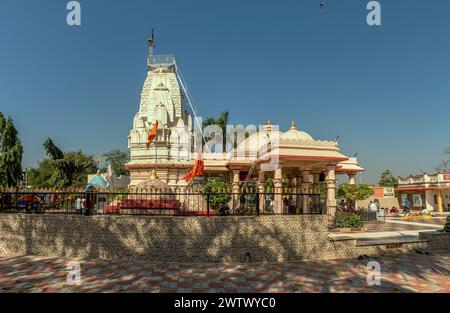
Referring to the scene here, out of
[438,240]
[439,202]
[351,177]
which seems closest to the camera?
[438,240]

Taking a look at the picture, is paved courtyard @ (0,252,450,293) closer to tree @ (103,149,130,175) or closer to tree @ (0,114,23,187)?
tree @ (0,114,23,187)

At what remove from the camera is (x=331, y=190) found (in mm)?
15414

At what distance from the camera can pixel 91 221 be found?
8945 mm

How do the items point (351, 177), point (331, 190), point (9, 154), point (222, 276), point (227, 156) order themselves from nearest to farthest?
point (222, 276)
point (331, 190)
point (351, 177)
point (227, 156)
point (9, 154)

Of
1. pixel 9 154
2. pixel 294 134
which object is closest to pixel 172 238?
pixel 294 134

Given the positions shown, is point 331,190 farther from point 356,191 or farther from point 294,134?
point 356,191

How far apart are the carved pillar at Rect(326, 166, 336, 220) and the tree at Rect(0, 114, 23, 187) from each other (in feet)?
91.5

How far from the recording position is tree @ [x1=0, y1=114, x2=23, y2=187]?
2677 centimetres

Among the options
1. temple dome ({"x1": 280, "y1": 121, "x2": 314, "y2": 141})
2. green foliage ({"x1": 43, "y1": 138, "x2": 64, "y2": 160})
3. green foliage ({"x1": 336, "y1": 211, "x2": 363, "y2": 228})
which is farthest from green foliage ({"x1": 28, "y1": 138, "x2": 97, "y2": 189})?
green foliage ({"x1": 336, "y1": 211, "x2": 363, "y2": 228})

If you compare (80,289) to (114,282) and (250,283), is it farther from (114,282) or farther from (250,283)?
(250,283)

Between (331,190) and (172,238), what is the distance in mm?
9996

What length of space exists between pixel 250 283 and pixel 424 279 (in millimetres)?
4546

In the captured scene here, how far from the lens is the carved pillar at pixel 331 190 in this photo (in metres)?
15.3

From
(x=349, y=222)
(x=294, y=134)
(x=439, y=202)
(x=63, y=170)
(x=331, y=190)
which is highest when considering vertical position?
(x=294, y=134)
